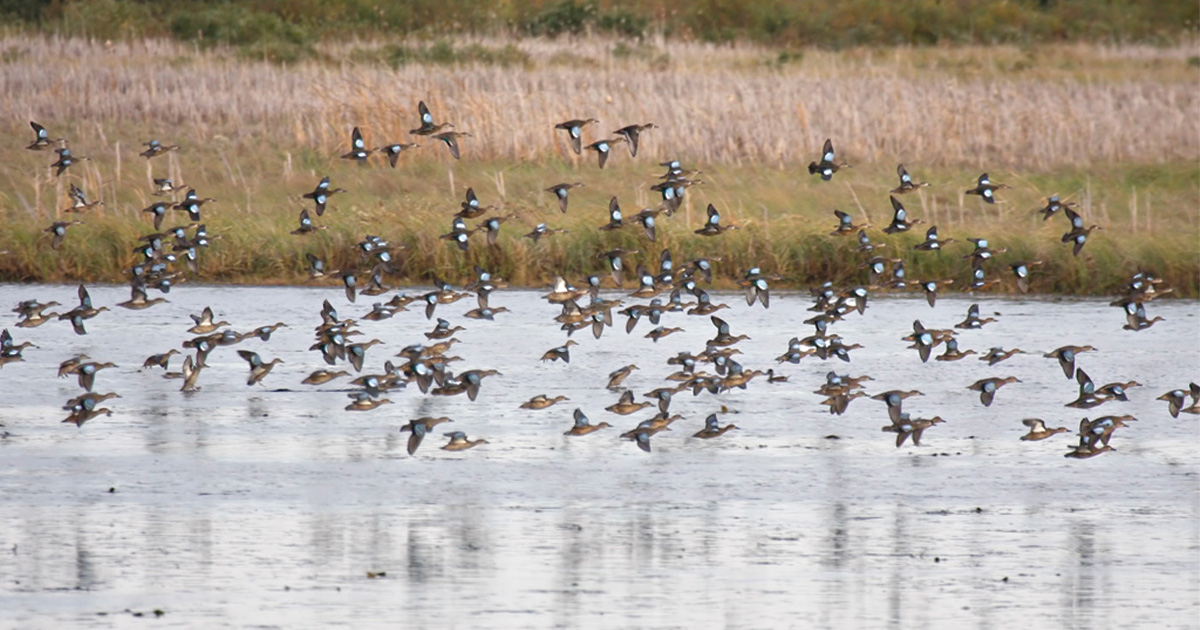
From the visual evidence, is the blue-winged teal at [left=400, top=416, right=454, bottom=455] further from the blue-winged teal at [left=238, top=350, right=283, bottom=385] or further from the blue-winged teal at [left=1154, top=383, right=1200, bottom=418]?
the blue-winged teal at [left=1154, top=383, right=1200, bottom=418]

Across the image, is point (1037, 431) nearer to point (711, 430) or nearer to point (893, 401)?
point (893, 401)

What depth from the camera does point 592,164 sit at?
2400cm

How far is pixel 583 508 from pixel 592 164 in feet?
47.0

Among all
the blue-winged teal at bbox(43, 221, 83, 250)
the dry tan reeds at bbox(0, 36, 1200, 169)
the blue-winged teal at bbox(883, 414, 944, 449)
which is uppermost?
the dry tan reeds at bbox(0, 36, 1200, 169)

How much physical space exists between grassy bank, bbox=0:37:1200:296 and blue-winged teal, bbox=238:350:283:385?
5388 millimetres

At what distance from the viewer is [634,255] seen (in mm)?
19906

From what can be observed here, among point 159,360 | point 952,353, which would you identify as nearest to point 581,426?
point 159,360

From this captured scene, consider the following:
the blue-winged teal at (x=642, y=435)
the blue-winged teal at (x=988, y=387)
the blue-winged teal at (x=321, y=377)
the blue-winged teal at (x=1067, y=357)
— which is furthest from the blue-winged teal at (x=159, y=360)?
the blue-winged teal at (x=1067, y=357)

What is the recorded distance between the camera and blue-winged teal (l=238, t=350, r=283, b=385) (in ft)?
45.3

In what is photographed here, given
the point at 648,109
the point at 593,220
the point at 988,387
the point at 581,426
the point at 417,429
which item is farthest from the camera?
the point at 648,109

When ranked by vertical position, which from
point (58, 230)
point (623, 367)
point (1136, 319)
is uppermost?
point (58, 230)

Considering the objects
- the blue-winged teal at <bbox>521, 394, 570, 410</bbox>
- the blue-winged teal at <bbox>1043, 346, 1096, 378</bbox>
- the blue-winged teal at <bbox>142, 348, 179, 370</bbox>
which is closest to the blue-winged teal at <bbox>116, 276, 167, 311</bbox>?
the blue-winged teal at <bbox>142, 348, 179, 370</bbox>

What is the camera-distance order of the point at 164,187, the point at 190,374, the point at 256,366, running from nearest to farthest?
the point at 190,374 → the point at 256,366 → the point at 164,187

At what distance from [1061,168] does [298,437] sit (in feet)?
49.6
